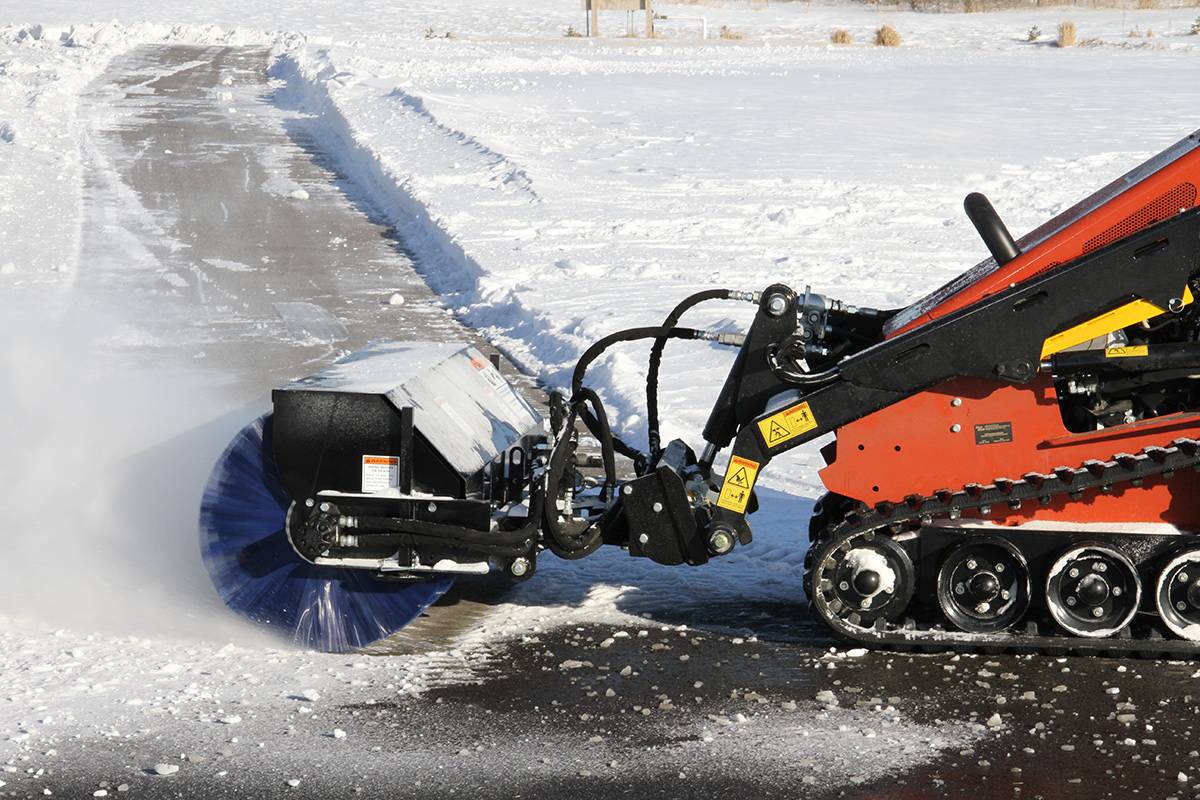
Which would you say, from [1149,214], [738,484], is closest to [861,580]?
[738,484]

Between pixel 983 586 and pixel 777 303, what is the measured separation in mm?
1314

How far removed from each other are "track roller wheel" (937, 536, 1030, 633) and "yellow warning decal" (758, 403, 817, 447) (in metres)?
0.74

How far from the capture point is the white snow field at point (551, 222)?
6273 millimetres

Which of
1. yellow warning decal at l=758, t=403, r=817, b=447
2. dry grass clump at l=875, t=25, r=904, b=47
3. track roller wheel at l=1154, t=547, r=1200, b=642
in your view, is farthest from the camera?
dry grass clump at l=875, t=25, r=904, b=47

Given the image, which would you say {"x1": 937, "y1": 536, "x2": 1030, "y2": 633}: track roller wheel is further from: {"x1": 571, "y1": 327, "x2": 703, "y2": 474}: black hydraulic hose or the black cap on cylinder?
{"x1": 571, "y1": 327, "x2": 703, "y2": 474}: black hydraulic hose

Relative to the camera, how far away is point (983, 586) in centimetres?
584

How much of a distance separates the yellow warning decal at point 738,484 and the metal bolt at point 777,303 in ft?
1.90

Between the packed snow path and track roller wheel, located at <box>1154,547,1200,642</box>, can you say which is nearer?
track roller wheel, located at <box>1154,547,1200,642</box>

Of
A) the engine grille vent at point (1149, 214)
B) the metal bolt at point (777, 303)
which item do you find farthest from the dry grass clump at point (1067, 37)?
the metal bolt at point (777, 303)

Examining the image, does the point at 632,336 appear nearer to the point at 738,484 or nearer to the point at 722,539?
the point at 738,484

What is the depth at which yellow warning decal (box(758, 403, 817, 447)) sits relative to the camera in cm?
582

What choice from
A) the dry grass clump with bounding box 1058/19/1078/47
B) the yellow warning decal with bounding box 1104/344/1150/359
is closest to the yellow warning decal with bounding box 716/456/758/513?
the yellow warning decal with bounding box 1104/344/1150/359

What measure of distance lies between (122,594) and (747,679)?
2745 millimetres

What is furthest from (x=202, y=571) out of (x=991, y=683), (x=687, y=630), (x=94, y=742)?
(x=991, y=683)
